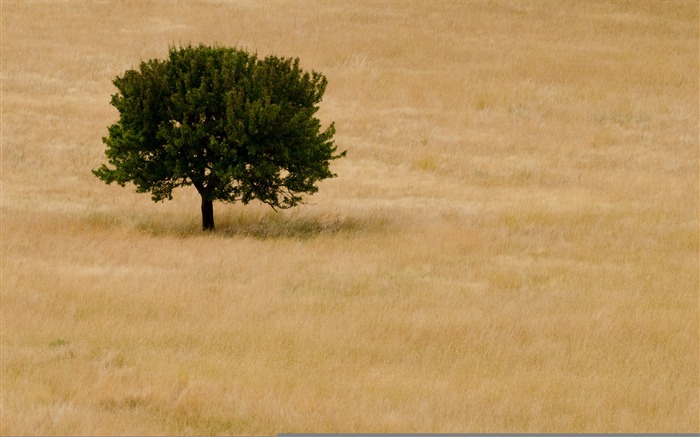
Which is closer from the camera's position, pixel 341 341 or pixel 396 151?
pixel 341 341

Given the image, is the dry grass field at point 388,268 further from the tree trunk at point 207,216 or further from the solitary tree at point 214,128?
the solitary tree at point 214,128

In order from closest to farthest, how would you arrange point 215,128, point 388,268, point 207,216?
point 388,268, point 215,128, point 207,216

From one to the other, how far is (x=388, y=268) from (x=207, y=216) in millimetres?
6380

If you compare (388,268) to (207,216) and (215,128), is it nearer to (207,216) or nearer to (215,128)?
(215,128)

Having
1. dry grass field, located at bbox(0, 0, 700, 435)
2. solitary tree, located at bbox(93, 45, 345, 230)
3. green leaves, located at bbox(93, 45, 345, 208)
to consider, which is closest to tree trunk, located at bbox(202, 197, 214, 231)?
solitary tree, located at bbox(93, 45, 345, 230)

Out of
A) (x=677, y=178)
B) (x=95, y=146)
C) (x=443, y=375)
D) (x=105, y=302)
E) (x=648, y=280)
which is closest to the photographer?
(x=443, y=375)

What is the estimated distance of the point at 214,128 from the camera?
2144 centimetres

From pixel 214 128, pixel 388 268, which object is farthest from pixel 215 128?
pixel 388 268

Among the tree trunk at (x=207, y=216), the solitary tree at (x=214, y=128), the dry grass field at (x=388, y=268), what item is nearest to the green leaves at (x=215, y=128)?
the solitary tree at (x=214, y=128)

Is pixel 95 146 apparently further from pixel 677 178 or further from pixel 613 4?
pixel 613 4

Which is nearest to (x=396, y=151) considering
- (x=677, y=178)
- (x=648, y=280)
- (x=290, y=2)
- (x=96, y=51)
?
(x=677, y=178)

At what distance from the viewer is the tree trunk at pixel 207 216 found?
73.3 ft

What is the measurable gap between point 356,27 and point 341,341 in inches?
1775

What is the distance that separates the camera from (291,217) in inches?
934
